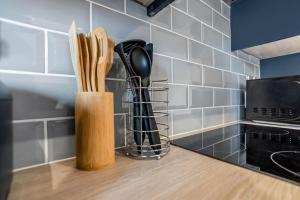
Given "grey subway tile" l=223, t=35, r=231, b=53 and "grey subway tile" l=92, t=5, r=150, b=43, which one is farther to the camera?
"grey subway tile" l=223, t=35, r=231, b=53

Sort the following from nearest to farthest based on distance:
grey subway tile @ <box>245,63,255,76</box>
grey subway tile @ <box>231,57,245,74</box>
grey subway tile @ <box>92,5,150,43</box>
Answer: grey subway tile @ <box>92,5,150,43</box>
grey subway tile @ <box>231,57,245,74</box>
grey subway tile @ <box>245,63,255,76</box>

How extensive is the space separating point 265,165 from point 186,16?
27.9 inches

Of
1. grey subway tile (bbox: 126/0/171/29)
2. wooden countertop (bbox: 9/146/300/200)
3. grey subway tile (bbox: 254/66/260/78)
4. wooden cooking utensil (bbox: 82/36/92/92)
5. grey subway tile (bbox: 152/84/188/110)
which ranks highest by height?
grey subway tile (bbox: 126/0/171/29)

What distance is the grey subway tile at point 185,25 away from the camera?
809mm

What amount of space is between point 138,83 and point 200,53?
555mm

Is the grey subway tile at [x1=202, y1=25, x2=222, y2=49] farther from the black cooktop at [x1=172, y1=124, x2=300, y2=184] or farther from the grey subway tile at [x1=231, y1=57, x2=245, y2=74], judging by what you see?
the black cooktop at [x1=172, y1=124, x2=300, y2=184]

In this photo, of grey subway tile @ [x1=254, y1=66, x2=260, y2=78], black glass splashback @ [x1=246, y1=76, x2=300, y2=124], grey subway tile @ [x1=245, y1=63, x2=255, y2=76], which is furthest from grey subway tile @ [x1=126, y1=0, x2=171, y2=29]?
grey subway tile @ [x1=254, y1=66, x2=260, y2=78]

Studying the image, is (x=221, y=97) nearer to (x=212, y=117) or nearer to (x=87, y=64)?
(x=212, y=117)

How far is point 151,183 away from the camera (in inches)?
14.1

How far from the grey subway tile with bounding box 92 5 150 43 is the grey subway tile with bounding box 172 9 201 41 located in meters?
0.18

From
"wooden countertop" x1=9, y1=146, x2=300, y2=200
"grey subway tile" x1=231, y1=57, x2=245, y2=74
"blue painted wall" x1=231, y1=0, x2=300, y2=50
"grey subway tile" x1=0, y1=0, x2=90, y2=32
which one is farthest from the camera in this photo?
"grey subway tile" x1=231, y1=57, x2=245, y2=74

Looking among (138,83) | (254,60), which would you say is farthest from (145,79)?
(254,60)

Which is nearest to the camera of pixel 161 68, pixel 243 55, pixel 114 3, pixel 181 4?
pixel 114 3

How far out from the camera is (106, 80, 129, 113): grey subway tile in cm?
58
